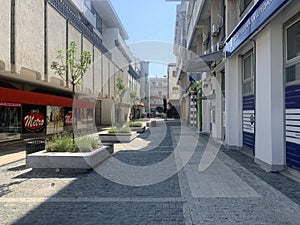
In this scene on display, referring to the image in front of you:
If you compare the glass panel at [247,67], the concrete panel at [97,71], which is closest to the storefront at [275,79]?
the glass panel at [247,67]

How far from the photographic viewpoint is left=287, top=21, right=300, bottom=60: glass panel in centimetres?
749

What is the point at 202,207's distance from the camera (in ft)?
17.4

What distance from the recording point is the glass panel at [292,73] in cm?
741

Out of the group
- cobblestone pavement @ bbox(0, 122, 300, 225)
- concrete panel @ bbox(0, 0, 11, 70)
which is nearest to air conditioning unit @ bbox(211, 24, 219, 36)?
cobblestone pavement @ bbox(0, 122, 300, 225)

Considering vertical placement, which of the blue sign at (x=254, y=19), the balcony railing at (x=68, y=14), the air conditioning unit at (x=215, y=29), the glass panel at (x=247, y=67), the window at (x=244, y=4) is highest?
the balcony railing at (x=68, y=14)

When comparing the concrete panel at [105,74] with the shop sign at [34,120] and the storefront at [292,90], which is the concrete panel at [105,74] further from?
the storefront at [292,90]

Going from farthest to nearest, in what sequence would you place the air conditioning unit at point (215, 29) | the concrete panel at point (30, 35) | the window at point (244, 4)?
the air conditioning unit at point (215, 29) → the concrete panel at point (30, 35) → the window at point (244, 4)

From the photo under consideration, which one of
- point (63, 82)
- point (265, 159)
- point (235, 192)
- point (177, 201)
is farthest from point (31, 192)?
point (63, 82)

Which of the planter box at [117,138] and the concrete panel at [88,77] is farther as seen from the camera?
the concrete panel at [88,77]

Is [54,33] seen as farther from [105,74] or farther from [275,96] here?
[105,74]

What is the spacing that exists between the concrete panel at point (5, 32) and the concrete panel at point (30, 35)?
2.36 ft

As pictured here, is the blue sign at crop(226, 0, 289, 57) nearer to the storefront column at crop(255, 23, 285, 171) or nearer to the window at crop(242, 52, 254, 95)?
the storefront column at crop(255, 23, 285, 171)

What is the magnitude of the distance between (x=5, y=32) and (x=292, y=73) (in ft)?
36.5

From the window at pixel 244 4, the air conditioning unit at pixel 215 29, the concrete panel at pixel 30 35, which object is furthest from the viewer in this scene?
the air conditioning unit at pixel 215 29
